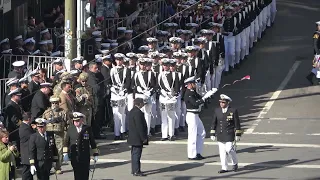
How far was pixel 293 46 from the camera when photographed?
37531 millimetres

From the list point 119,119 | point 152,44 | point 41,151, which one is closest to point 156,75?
point 119,119

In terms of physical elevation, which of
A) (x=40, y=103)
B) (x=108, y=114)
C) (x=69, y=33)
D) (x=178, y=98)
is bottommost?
(x=108, y=114)

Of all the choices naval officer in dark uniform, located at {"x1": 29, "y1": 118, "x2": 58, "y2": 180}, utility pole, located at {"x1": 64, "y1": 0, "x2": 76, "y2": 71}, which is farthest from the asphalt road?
utility pole, located at {"x1": 64, "y1": 0, "x2": 76, "y2": 71}

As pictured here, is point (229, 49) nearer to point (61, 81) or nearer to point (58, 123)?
point (61, 81)

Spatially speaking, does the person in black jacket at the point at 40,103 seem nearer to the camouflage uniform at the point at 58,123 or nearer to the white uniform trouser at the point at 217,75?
the camouflage uniform at the point at 58,123

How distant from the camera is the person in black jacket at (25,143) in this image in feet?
69.8

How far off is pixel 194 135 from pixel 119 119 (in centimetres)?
272

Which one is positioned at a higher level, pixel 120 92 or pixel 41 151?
pixel 120 92

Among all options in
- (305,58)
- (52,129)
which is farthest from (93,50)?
(305,58)

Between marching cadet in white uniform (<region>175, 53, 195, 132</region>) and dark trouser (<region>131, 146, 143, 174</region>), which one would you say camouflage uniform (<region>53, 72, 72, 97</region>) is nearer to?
dark trouser (<region>131, 146, 143, 174</region>)

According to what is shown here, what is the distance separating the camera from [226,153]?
910 inches

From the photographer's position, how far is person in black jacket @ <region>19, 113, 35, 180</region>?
21.3 m

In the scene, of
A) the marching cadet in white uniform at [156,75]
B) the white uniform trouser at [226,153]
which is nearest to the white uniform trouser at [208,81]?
the marching cadet in white uniform at [156,75]

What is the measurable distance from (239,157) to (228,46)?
9334 mm
